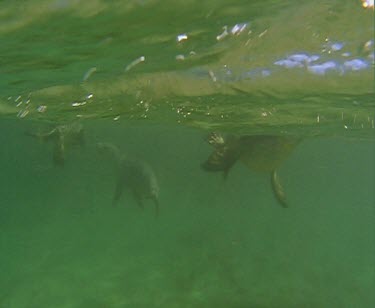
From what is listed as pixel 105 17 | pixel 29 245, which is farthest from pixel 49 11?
pixel 29 245

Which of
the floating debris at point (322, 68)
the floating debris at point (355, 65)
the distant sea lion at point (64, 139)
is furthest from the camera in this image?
the distant sea lion at point (64, 139)

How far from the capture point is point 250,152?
44.1ft

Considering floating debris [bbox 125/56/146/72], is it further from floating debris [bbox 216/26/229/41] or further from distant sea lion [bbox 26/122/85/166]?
distant sea lion [bbox 26/122/85/166]

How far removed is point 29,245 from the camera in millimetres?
27391

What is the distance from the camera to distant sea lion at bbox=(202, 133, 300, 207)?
12914 millimetres

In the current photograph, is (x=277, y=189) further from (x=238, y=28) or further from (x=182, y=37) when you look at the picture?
(x=238, y=28)

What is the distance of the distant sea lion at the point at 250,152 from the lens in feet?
42.4

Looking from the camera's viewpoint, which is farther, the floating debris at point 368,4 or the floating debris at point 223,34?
the floating debris at point 223,34

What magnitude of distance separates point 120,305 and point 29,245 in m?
14.7

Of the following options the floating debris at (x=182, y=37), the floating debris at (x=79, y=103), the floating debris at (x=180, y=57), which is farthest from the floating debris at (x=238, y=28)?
the floating debris at (x=79, y=103)

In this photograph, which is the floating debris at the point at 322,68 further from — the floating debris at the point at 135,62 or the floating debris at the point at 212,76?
the floating debris at the point at 135,62

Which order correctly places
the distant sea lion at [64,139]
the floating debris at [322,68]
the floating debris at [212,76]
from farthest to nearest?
the distant sea lion at [64,139] → the floating debris at [212,76] → the floating debris at [322,68]

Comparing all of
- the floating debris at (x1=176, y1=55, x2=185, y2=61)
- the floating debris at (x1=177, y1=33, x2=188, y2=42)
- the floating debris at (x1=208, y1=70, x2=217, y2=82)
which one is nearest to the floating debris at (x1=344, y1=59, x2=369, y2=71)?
the floating debris at (x1=208, y1=70, x2=217, y2=82)

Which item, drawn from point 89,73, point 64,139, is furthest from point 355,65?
point 64,139
